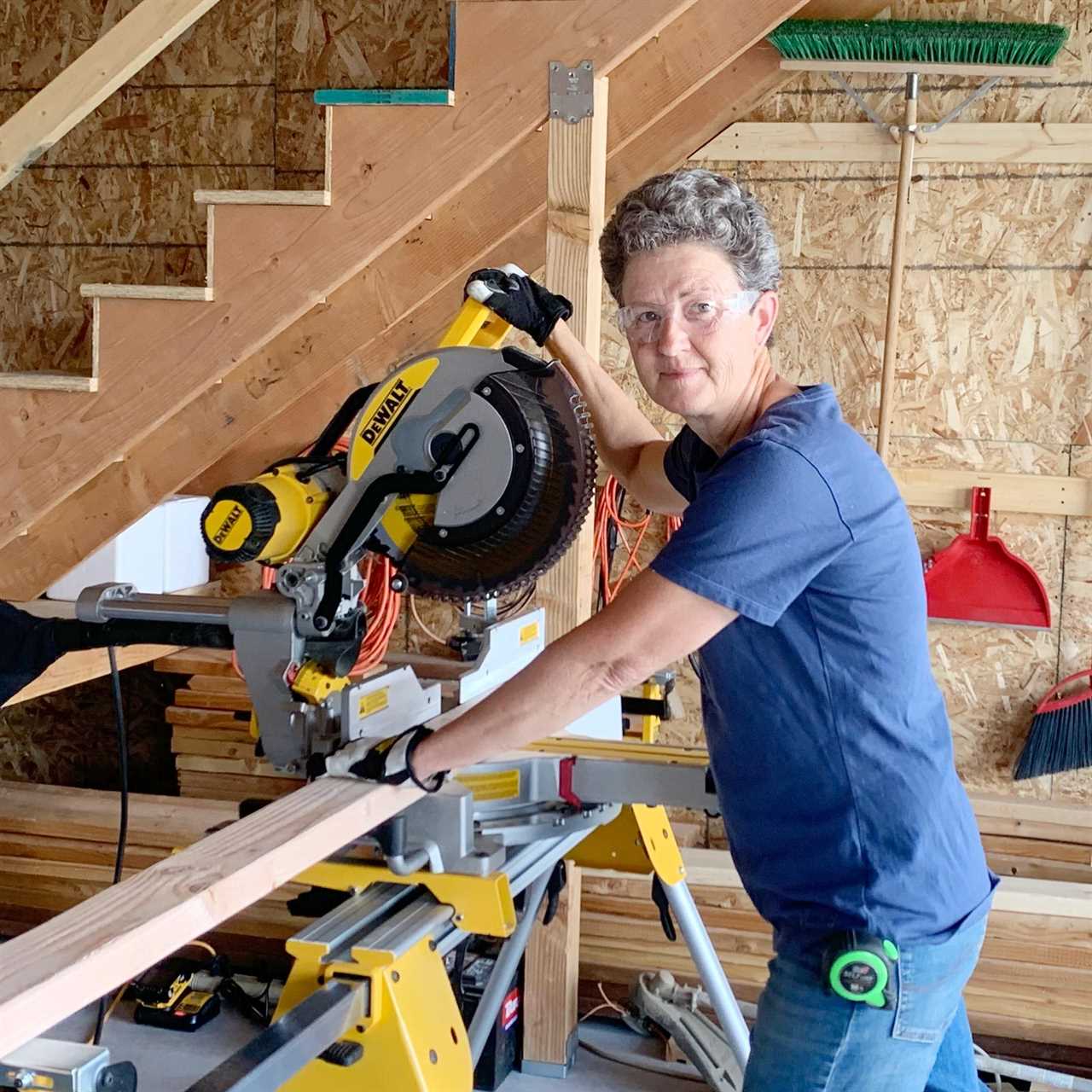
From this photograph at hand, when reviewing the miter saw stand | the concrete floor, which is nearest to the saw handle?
the miter saw stand

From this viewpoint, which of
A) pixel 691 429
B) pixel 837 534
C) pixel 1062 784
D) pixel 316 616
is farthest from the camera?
pixel 1062 784

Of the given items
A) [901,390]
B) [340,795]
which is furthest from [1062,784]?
[340,795]

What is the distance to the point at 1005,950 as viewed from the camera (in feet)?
11.0

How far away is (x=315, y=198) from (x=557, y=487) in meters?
1.30

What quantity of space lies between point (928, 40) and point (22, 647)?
10.1 ft

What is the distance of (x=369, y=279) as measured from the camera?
3.79 metres

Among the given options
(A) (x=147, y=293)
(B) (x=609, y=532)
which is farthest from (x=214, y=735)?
(A) (x=147, y=293)

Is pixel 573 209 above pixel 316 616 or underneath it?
above

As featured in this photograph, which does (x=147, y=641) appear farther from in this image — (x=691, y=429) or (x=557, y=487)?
(x=691, y=429)

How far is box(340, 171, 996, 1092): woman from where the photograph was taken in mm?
1507

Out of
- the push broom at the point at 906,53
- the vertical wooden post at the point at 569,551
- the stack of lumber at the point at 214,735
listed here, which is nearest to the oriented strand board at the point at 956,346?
the push broom at the point at 906,53

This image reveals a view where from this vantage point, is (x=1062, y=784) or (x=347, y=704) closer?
(x=347, y=704)

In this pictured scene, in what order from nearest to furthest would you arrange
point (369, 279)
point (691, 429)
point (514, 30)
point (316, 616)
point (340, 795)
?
point (340, 795) < point (316, 616) < point (691, 429) < point (514, 30) < point (369, 279)

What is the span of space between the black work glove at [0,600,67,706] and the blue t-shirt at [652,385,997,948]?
Result: 2.98 ft
